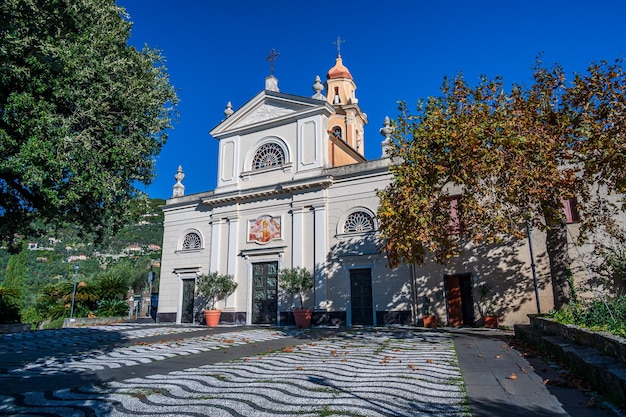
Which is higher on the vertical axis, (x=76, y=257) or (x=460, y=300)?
(x=76, y=257)

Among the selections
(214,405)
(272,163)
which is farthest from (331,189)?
(214,405)

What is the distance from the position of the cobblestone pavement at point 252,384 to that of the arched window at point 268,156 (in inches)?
479

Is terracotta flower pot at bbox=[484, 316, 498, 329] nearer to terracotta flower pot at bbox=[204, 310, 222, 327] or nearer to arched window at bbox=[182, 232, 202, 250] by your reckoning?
terracotta flower pot at bbox=[204, 310, 222, 327]

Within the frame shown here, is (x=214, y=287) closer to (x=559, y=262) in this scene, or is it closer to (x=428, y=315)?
(x=428, y=315)

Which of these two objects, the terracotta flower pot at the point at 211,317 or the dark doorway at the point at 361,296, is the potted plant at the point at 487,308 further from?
the terracotta flower pot at the point at 211,317

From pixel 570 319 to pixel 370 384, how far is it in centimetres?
481

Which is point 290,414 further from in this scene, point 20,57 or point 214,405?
point 20,57

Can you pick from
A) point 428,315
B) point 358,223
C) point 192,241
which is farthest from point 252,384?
point 192,241

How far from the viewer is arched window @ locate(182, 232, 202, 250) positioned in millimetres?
20984

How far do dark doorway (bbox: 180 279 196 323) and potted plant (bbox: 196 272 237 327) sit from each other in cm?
174

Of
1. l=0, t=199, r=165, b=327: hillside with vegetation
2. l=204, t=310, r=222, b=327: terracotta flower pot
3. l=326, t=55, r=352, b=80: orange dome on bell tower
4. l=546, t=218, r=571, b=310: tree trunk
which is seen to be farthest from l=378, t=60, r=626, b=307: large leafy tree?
l=326, t=55, r=352, b=80: orange dome on bell tower

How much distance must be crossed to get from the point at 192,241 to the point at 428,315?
41.8 ft

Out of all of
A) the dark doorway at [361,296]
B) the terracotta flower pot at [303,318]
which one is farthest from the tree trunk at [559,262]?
the terracotta flower pot at [303,318]

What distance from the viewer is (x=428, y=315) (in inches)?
584
